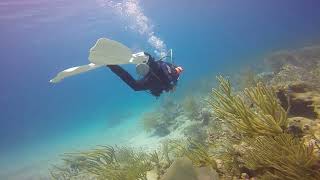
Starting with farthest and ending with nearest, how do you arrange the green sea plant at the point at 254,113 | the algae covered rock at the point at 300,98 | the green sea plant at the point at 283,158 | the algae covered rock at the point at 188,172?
the algae covered rock at the point at 300,98 < the algae covered rock at the point at 188,172 < the green sea plant at the point at 254,113 < the green sea plant at the point at 283,158

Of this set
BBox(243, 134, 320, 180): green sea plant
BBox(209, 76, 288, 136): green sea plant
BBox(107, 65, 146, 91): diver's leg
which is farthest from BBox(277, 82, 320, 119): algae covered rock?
BBox(107, 65, 146, 91): diver's leg

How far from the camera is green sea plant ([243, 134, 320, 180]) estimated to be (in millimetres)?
3641

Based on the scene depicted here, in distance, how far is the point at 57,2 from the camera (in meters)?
30.0

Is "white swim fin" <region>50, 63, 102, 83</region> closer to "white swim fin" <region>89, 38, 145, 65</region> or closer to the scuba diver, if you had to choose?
the scuba diver

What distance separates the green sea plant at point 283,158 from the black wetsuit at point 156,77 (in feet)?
11.0

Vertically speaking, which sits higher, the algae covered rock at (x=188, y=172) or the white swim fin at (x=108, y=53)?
the white swim fin at (x=108, y=53)

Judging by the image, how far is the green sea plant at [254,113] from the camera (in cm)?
430

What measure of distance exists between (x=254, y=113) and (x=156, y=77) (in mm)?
3176

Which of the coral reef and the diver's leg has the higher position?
the diver's leg

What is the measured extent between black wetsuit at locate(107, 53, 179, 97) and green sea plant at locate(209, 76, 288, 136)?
239 centimetres

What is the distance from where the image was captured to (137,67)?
7199 millimetres

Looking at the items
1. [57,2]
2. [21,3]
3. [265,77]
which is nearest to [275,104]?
[265,77]

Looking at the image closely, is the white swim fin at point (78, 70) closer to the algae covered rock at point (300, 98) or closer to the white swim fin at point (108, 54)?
the white swim fin at point (108, 54)

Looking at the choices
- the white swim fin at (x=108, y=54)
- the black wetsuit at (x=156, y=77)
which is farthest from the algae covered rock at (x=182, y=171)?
the black wetsuit at (x=156, y=77)
